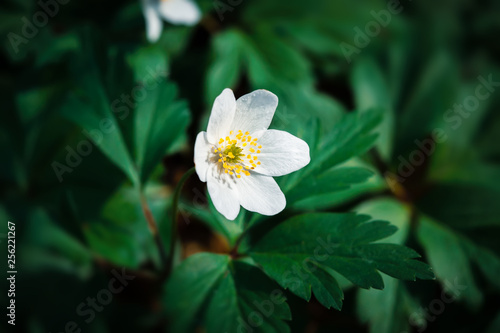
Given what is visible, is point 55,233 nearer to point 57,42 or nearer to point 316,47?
point 57,42

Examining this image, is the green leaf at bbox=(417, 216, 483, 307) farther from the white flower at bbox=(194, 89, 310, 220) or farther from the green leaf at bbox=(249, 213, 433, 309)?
the white flower at bbox=(194, 89, 310, 220)

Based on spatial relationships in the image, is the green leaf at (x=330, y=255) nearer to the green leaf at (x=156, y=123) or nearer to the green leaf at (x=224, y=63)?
the green leaf at (x=156, y=123)

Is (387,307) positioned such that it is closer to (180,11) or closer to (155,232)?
(155,232)

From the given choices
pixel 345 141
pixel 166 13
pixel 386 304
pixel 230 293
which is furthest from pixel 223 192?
pixel 166 13

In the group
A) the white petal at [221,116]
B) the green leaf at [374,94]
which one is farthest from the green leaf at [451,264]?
the white petal at [221,116]

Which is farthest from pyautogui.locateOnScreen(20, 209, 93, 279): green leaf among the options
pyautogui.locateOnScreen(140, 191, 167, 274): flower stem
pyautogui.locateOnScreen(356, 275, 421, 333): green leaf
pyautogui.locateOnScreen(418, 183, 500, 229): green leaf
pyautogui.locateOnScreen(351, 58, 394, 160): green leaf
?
pyautogui.locateOnScreen(418, 183, 500, 229): green leaf

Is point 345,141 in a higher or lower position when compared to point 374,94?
higher
